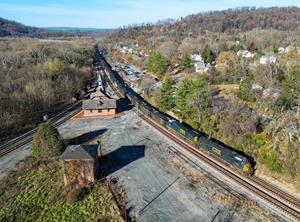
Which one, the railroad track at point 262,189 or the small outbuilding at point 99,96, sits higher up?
the small outbuilding at point 99,96

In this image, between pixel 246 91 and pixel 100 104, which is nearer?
pixel 246 91

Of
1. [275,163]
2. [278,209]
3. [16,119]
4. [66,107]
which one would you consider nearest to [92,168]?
[278,209]

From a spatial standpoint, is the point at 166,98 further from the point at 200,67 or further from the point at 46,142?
the point at 200,67

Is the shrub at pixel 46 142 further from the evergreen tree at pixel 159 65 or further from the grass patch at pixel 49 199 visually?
the evergreen tree at pixel 159 65

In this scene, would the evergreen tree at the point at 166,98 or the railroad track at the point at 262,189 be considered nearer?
the railroad track at the point at 262,189

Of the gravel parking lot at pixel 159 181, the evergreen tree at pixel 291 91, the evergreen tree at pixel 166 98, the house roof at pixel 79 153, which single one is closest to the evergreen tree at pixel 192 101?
the evergreen tree at pixel 166 98

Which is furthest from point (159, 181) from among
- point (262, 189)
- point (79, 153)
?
point (262, 189)
